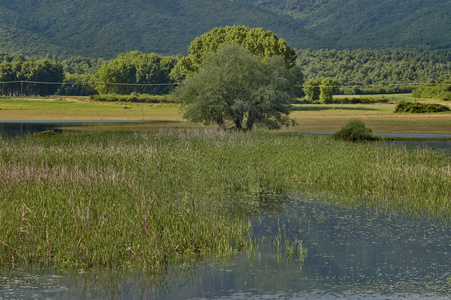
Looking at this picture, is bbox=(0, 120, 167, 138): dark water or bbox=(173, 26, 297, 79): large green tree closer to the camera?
bbox=(0, 120, 167, 138): dark water

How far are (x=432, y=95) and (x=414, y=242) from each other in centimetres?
14085

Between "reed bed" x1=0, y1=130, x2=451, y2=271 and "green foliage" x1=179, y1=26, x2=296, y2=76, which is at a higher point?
"green foliage" x1=179, y1=26, x2=296, y2=76

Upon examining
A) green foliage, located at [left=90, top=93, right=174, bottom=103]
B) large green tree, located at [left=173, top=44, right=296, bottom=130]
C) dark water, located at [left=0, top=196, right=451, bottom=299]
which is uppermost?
large green tree, located at [left=173, top=44, right=296, bottom=130]

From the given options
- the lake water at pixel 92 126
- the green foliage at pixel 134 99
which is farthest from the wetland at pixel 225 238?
the green foliage at pixel 134 99

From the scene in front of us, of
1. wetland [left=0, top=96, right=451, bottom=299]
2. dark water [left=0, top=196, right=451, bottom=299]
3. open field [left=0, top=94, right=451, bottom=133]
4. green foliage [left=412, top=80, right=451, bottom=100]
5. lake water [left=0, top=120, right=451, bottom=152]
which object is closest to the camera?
dark water [left=0, top=196, right=451, bottom=299]

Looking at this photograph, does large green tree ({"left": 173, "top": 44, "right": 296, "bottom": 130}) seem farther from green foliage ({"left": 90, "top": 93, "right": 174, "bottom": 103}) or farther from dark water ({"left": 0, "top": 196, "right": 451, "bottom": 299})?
green foliage ({"left": 90, "top": 93, "right": 174, "bottom": 103})

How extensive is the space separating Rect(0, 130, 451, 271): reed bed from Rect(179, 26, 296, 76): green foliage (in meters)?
79.3

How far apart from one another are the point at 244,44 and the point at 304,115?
70.1 feet

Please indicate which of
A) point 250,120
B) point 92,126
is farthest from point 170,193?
point 92,126

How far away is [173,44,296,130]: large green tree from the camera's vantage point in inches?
2379

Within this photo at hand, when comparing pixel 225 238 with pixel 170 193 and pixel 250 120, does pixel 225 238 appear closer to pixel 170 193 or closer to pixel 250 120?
pixel 170 193

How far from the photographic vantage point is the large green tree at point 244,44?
393 feet

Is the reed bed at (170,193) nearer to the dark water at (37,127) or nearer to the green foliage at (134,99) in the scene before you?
the dark water at (37,127)

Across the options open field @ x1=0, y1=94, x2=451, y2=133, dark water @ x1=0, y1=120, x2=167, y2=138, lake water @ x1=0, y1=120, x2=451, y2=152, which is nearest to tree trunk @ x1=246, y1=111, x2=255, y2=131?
open field @ x1=0, y1=94, x2=451, y2=133
